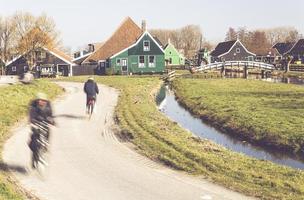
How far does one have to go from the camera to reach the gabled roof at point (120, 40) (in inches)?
2564

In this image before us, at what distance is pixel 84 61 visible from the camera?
65.1 metres

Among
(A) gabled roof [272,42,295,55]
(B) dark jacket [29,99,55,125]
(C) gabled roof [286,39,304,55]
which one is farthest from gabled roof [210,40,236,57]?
(B) dark jacket [29,99,55,125]

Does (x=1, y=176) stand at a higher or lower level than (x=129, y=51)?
lower

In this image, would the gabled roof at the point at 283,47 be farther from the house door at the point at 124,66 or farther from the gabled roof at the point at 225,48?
the house door at the point at 124,66

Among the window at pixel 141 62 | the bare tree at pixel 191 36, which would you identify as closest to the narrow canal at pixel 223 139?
the window at pixel 141 62

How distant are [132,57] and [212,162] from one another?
2001 inches

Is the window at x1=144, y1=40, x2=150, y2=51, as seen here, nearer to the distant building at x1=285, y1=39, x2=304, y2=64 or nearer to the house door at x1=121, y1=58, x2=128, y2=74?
the house door at x1=121, y1=58, x2=128, y2=74

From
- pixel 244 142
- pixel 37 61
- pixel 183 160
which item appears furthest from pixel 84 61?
pixel 183 160

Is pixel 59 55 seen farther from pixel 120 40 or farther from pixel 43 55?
pixel 120 40

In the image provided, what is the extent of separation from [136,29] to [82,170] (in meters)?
57.2

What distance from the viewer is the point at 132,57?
62.8m

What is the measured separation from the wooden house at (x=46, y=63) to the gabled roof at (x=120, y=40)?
10.5 feet

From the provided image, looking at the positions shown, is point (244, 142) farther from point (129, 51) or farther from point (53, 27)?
point (53, 27)

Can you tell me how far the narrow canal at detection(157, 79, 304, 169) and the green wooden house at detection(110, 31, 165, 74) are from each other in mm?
31381
